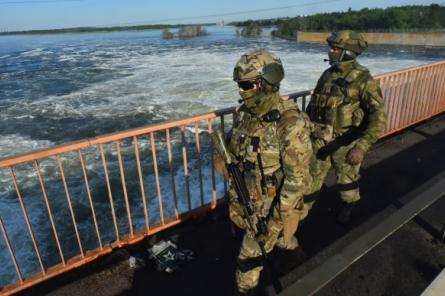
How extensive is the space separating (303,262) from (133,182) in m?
5.76

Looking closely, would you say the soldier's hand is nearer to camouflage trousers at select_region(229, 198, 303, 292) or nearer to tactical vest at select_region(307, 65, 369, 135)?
tactical vest at select_region(307, 65, 369, 135)

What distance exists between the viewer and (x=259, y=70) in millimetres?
2109

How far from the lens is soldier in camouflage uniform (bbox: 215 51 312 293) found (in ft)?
6.98

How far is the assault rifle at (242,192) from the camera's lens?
2303 millimetres

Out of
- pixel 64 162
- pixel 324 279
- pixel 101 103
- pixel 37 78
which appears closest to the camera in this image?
pixel 324 279

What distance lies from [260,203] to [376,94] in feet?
5.15

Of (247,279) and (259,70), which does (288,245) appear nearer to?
(247,279)

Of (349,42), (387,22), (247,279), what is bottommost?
(387,22)

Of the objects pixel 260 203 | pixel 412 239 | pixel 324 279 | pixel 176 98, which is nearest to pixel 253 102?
pixel 260 203

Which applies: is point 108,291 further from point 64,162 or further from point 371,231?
point 64,162

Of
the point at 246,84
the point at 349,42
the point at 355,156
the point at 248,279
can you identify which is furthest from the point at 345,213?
the point at 246,84

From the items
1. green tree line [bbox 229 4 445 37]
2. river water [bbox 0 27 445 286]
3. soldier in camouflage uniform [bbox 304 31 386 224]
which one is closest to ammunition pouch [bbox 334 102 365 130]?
soldier in camouflage uniform [bbox 304 31 386 224]

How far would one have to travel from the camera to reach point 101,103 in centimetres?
1590

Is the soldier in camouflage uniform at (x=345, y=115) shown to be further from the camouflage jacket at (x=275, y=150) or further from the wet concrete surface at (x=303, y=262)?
the camouflage jacket at (x=275, y=150)
